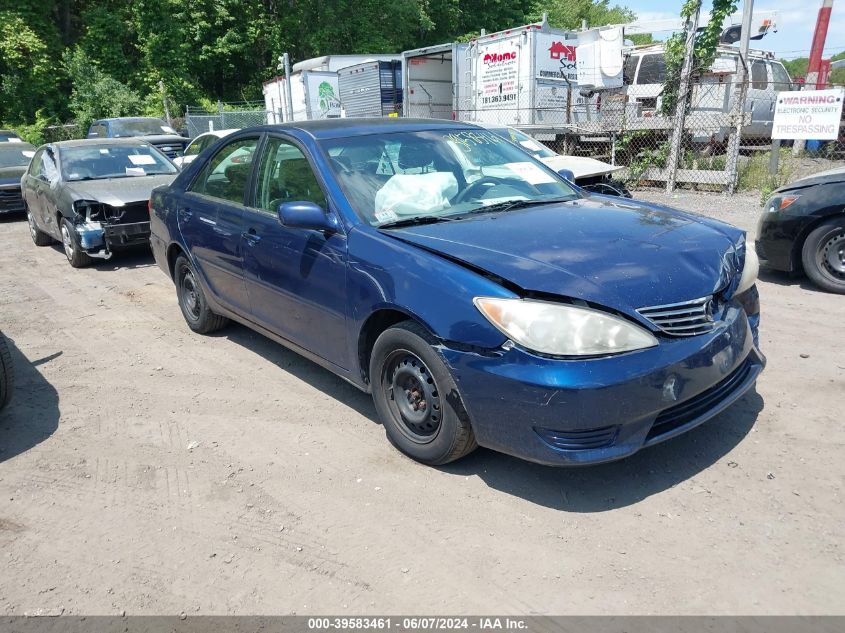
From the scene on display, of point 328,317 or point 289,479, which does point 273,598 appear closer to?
point 289,479

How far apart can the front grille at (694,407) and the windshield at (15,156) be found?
15123 mm

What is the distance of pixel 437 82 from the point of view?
19.0 m

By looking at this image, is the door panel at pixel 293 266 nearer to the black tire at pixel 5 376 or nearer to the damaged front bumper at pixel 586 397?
the damaged front bumper at pixel 586 397

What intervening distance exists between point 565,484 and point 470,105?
50.1 ft

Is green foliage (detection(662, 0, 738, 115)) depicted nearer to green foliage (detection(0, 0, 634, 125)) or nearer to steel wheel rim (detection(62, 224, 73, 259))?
steel wheel rim (detection(62, 224, 73, 259))

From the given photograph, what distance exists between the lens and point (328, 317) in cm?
376

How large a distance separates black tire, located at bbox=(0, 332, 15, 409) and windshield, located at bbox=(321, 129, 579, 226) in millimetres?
2401

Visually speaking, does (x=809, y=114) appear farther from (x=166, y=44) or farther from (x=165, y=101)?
(x=166, y=44)

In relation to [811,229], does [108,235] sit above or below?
below

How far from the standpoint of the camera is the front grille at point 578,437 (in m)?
2.82

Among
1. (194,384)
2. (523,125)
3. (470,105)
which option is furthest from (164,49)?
(194,384)

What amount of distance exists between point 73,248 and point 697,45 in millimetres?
10846

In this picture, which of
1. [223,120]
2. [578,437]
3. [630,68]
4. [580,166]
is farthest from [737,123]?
[223,120]

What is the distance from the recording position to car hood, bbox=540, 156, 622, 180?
895 centimetres
